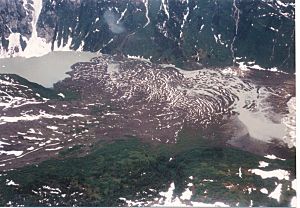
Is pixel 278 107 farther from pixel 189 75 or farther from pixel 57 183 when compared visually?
pixel 57 183

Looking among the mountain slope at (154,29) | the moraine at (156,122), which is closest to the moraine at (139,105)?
the moraine at (156,122)

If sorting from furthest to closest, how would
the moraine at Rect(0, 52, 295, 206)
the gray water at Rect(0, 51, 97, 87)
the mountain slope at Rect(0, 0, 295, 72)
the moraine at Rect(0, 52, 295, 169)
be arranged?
the mountain slope at Rect(0, 0, 295, 72) < the gray water at Rect(0, 51, 97, 87) < the moraine at Rect(0, 52, 295, 169) < the moraine at Rect(0, 52, 295, 206)

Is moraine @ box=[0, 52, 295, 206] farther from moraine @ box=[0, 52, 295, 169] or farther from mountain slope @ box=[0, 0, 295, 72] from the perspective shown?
mountain slope @ box=[0, 0, 295, 72]

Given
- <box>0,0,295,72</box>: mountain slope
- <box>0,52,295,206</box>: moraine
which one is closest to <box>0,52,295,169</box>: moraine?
<box>0,52,295,206</box>: moraine

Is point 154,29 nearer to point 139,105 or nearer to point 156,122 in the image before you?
point 139,105

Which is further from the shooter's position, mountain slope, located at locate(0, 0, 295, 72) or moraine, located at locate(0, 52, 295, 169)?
mountain slope, located at locate(0, 0, 295, 72)

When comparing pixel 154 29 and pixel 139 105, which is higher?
pixel 154 29

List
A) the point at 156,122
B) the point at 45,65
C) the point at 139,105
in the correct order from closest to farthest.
A: the point at 156,122
the point at 139,105
the point at 45,65

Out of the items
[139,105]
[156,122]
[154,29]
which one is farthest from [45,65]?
[156,122]

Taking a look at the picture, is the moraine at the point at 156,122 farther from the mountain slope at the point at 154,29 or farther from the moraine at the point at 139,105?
the mountain slope at the point at 154,29
